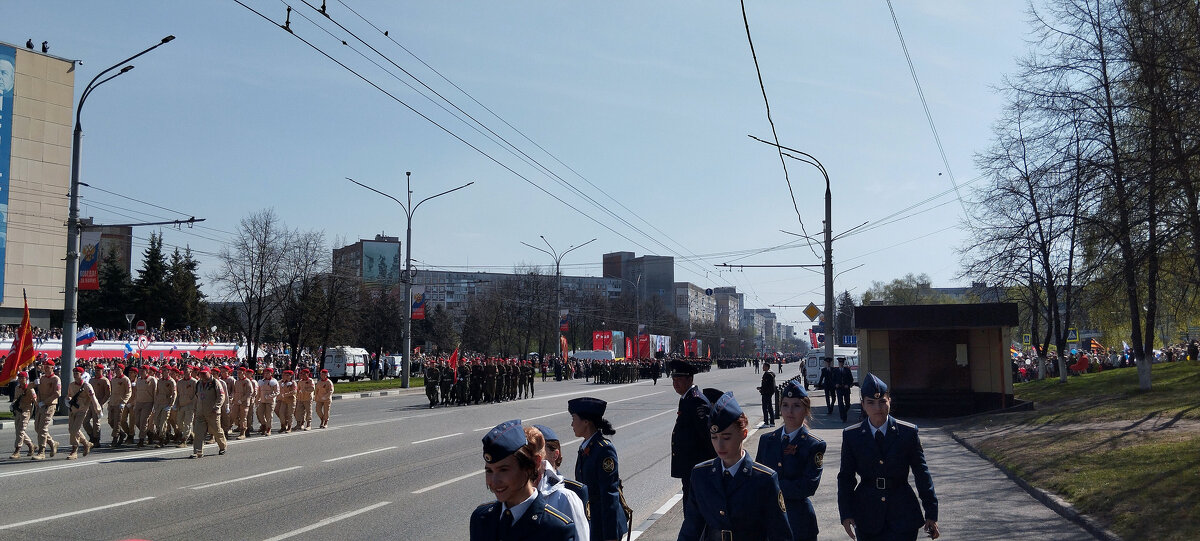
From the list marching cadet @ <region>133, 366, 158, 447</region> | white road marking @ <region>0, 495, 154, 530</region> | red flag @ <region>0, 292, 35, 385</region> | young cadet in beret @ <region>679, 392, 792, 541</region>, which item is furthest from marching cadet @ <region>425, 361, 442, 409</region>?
young cadet in beret @ <region>679, 392, 792, 541</region>

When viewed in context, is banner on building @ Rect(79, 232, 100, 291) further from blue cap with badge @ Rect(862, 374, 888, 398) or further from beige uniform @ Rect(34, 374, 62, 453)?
blue cap with badge @ Rect(862, 374, 888, 398)

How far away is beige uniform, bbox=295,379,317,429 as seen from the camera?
21.7 m

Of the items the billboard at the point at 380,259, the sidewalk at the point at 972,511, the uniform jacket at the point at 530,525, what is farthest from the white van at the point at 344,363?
the uniform jacket at the point at 530,525

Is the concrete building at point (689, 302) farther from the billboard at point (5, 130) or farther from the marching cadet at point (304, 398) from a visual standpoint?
the marching cadet at point (304, 398)

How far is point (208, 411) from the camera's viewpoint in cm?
1612

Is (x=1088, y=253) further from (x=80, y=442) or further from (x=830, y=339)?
(x=80, y=442)

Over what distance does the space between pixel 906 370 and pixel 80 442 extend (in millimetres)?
20591

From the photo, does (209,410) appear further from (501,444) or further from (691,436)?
(501,444)

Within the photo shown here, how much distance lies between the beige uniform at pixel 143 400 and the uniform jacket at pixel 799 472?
15.2m

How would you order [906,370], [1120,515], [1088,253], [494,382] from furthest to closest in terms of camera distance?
[494,382] → [906,370] → [1088,253] → [1120,515]

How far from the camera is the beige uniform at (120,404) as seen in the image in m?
17.4

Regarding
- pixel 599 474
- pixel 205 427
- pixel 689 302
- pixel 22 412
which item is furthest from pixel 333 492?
pixel 689 302

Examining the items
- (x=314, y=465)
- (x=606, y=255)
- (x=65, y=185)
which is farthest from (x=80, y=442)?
(x=606, y=255)

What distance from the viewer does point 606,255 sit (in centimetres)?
15175
